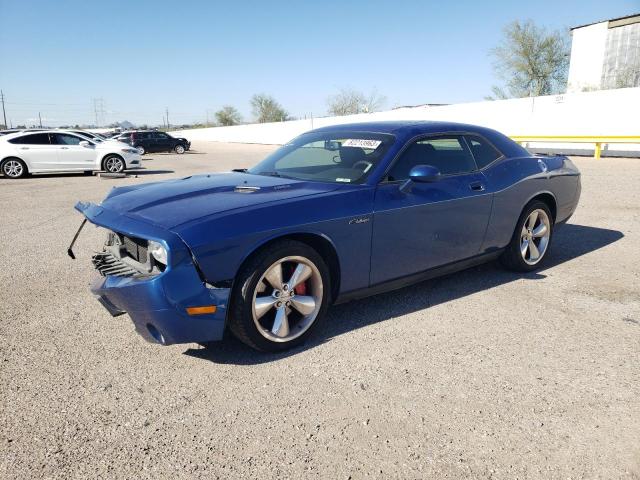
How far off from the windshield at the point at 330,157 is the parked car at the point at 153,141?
92.3 ft

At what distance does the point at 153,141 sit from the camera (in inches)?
1243

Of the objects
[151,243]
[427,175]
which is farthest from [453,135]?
[151,243]

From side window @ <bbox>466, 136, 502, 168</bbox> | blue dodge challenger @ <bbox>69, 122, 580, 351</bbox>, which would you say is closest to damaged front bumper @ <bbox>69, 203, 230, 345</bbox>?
blue dodge challenger @ <bbox>69, 122, 580, 351</bbox>

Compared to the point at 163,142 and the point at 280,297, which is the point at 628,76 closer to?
the point at 163,142

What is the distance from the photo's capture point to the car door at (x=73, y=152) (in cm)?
1569

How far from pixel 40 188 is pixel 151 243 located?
38.2 ft

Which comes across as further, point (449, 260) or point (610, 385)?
point (449, 260)

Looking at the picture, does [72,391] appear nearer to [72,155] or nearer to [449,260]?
[449,260]

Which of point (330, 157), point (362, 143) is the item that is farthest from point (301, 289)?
point (362, 143)

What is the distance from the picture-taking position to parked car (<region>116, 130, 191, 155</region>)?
30.8m

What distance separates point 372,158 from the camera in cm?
393

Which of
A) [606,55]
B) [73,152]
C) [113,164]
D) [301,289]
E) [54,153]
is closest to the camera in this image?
[301,289]

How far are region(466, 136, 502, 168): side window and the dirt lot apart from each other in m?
1.14

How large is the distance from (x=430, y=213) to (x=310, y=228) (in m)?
1.16
